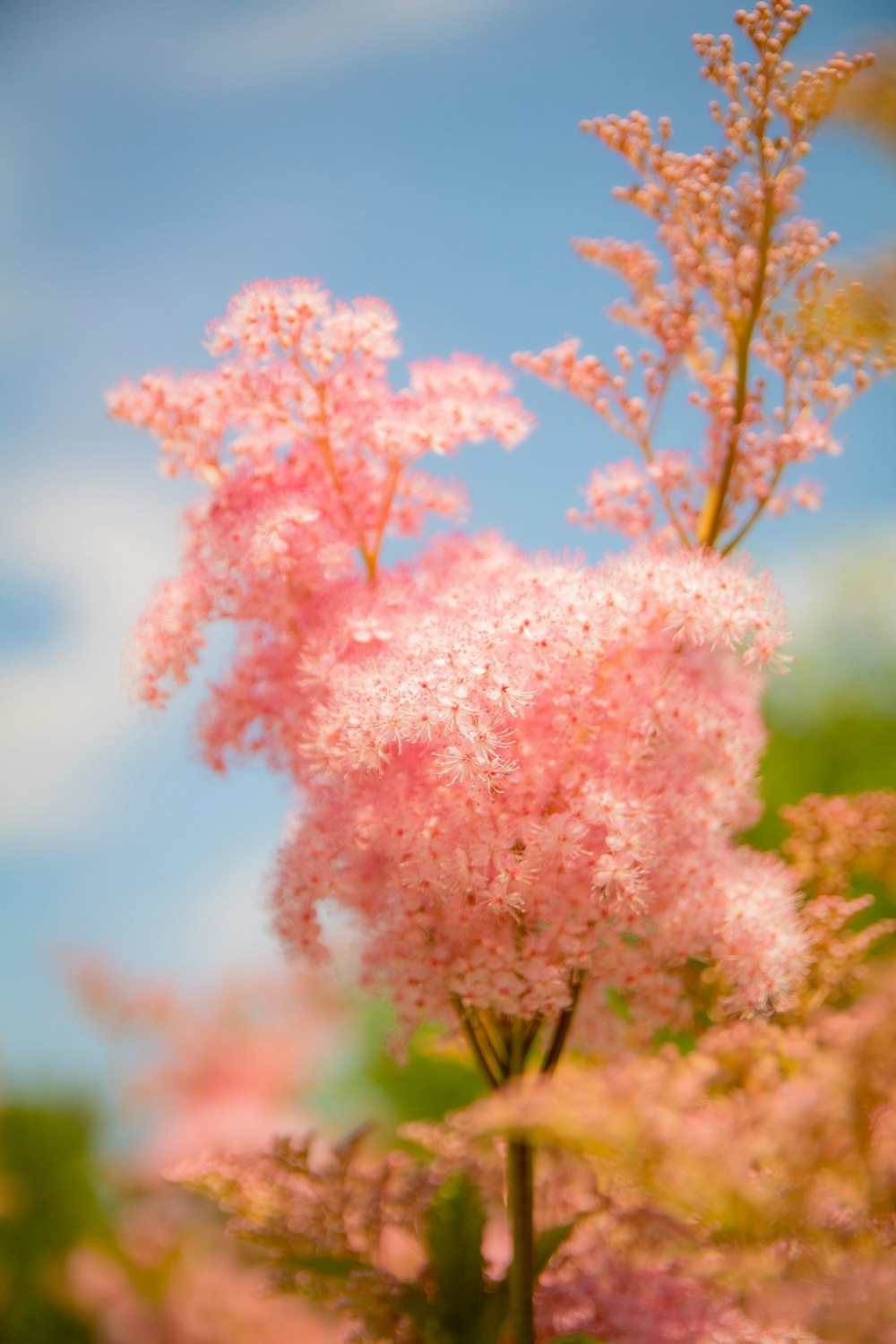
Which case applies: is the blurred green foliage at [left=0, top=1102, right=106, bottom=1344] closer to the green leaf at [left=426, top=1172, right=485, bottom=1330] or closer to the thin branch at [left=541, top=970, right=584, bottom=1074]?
the green leaf at [left=426, top=1172, right=485, bottom=1330]

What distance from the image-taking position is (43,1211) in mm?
1808

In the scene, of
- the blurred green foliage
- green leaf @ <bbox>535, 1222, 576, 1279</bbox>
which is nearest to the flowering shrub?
green leaf @ <bbox>535, 1222, 576, 1279</bbox>

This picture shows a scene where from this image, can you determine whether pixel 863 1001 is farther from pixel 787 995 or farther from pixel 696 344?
pixel 696 344

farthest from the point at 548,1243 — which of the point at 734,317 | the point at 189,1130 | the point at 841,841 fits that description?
the point at 734,317

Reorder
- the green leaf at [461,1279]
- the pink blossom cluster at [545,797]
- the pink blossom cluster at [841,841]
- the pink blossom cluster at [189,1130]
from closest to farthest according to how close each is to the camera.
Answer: the pink blossom cluster at [545,797], the green leaf at [461,1279], the pink blossom cluster at [841,841], the pink blossom cluster at [189,1130]

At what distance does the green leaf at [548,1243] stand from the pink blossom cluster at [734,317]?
0.70 metres

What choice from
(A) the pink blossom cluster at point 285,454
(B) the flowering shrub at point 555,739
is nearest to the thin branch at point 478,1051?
(B) the flowering shrub at point 555,739

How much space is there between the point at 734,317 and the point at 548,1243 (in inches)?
37.2

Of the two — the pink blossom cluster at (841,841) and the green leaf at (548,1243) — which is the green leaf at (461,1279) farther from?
the pink blossom cluster at (841,841)

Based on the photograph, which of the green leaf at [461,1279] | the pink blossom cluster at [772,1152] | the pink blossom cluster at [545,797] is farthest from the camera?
the green leaf at [461,1279]

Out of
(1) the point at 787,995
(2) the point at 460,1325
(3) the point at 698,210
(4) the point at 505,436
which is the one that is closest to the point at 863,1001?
(1) the point at 787,995

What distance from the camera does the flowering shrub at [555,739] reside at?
0.90 m

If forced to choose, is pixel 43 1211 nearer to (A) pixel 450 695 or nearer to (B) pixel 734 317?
(A) pixel 450 695

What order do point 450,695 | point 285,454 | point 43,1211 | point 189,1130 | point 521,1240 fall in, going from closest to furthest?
point 450,695 → point 521,1240 → point 285,454 → point 189,1130 → point 43,1211
